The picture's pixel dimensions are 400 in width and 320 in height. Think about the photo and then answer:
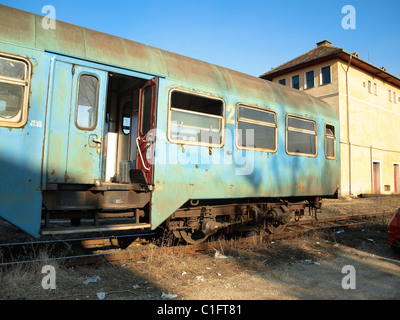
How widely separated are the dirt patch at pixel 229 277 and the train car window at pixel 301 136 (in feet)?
8.07

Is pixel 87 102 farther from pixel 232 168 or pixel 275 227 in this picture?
pixel 275 227

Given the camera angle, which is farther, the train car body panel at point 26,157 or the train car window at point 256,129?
the train car window at point 256,129

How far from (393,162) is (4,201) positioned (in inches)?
1161

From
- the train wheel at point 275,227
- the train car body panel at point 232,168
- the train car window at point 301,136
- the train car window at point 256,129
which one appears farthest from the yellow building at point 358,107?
the train car window at point 256,129

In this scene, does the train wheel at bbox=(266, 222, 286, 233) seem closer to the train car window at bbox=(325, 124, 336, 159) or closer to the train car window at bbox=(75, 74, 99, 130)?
the train car window at bbox=(325, 124, 336, 159)

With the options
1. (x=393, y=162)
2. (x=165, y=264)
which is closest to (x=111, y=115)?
(x=165, y=264)

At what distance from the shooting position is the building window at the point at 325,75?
71.1 ft

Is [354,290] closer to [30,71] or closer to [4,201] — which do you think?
[4,201]

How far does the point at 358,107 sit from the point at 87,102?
22428mm

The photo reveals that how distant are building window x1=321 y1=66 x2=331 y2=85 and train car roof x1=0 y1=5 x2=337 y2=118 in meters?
16.9

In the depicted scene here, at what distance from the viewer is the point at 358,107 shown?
72.0 ft

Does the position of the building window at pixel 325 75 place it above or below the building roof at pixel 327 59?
below

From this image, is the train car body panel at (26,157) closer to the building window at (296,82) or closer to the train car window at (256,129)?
the train car window at (256,129)
